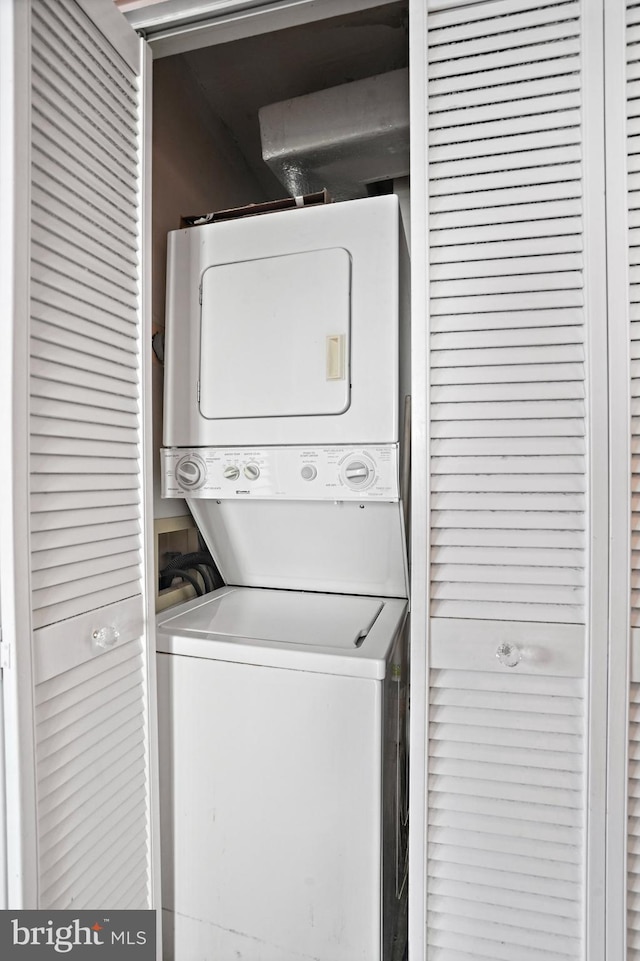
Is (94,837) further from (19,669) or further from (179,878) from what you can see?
(19,669)

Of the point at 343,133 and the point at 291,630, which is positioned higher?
the point at 343,133

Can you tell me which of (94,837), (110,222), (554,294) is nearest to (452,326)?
(554,294)

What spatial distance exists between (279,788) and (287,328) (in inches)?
59.1

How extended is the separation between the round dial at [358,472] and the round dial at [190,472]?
1.81 ft

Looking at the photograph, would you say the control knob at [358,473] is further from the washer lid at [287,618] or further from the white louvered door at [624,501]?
the white louvered door at [624,501]

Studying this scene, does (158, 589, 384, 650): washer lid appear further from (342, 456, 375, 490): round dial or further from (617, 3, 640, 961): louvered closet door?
(617, 3, 640, 961): louvered closet door

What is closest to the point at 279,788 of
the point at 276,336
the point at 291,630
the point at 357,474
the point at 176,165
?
the point at 291,630

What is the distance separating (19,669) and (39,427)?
56 centimetres

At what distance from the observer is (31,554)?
1.21 metres

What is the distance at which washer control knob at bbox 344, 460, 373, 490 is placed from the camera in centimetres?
174

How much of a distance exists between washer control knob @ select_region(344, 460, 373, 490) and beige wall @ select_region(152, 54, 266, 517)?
2.65 feet

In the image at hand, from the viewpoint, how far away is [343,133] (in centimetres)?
219

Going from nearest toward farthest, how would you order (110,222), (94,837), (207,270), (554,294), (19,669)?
(19,669) → (554,294) → (94,837) → (110,222) → (207,270)

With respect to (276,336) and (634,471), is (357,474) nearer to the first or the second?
(276,336)
